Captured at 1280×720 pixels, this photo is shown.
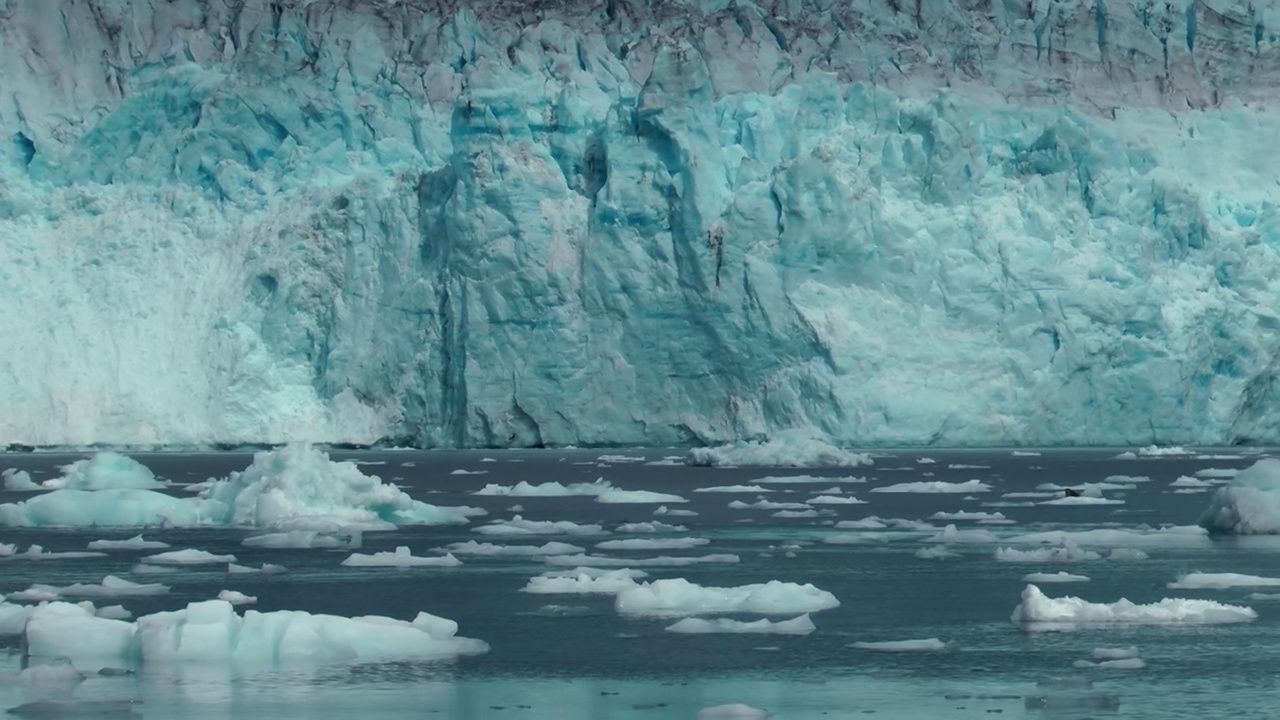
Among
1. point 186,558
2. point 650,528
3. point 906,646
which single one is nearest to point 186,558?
point 186,558

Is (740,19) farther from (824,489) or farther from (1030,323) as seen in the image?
(824,489)

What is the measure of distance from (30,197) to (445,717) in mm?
28283

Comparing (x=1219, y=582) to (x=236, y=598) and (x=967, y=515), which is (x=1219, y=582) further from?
(x=967, y=515)

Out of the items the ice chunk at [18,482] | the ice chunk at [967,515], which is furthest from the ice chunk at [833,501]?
the ice chunk at [18,482]

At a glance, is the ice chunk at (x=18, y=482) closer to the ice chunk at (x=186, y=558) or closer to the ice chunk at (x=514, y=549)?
the ice chunk at (x=186, y=558)

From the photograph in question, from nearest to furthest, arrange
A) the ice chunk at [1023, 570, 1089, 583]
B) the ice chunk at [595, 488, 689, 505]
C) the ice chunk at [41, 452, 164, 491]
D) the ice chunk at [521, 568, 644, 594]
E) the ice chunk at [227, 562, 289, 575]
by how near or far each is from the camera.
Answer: the ice chunk at [521, 568, 644, 594]
the ice chunk at [1023, 570, 1089, 583]
the ice chunk at [227, 562, 289, 575]
the ice chunk at [595, 488, 689, 505]
the ice chunk at [41, 452, 164, 491]

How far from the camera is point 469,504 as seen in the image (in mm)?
18453

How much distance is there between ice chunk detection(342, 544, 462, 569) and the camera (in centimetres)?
1193

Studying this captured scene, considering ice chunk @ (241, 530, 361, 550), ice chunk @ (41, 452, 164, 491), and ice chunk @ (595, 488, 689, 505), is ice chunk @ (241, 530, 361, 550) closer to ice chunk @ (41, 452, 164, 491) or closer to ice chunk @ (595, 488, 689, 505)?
ice chunk @ (595, 488, 689, 505)

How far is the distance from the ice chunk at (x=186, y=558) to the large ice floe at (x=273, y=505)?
8.35 feet

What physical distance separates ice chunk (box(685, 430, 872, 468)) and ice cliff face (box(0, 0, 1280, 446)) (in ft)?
9.55

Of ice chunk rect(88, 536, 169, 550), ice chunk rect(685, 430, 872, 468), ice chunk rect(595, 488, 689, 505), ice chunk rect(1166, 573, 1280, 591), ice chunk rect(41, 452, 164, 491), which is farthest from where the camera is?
ice chunk rect(685, 430, 872, 468)

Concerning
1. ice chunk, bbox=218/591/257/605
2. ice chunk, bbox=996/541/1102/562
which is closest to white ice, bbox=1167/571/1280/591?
ice chunk, bbox=996/541/1102/562

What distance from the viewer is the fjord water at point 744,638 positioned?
6801 mm
